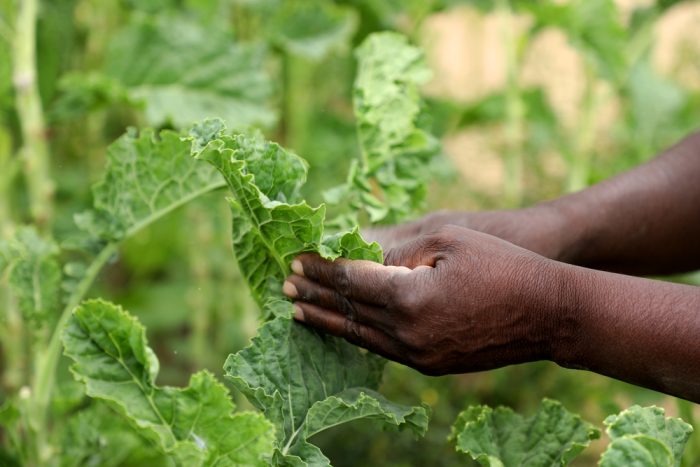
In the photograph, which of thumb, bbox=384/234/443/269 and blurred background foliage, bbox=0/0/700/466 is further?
blurred background foliage, bbox=0/0/700/466

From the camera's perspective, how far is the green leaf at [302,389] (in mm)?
1316

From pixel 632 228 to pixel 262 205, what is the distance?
75 cm

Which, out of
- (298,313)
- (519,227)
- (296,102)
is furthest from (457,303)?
(296,102)

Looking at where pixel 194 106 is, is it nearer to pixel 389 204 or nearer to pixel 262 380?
pixel 389 204

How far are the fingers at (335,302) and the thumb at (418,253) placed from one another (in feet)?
0.27

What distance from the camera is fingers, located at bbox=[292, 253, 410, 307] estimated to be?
123cm

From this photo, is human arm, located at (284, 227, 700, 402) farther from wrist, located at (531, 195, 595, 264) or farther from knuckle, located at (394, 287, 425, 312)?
wrist, located at (531, 195, 595, 264)

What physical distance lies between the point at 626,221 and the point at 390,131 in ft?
1.45

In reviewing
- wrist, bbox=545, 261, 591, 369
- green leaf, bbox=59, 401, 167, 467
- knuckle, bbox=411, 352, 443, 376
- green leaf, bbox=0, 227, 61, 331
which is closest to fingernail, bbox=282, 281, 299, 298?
knuckle, bbox=411, 352, 443, 376

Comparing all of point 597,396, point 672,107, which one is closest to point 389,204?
point 597,396

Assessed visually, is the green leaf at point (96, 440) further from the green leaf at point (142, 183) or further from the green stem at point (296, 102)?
the green stem at point (296, 102)

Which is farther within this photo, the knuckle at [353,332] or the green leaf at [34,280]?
the green leaf at [34,280]

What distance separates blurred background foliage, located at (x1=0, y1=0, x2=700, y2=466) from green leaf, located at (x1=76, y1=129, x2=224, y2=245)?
1.22 feet

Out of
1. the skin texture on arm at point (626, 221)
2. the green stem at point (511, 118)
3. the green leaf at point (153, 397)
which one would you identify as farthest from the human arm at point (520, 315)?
the green stem at point (511, 118)
